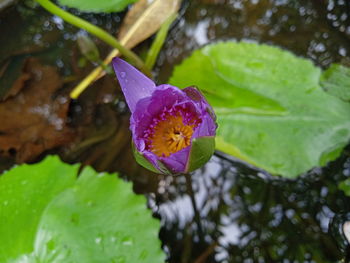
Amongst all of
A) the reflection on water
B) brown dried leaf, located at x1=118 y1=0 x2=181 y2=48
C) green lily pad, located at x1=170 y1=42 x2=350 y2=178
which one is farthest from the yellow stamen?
brown dried leaf, located at x1=118 y1=0 x2=181 y2=48

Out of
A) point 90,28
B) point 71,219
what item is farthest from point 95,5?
point 71,219

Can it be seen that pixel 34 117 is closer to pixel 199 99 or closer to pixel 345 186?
pixel 199 99

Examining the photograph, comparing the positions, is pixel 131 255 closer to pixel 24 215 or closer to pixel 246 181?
pixel 24 215

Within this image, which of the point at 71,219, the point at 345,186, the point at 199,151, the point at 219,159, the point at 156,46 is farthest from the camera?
the point at 156,46

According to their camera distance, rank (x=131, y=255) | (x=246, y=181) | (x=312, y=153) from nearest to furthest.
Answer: (x=131, y=255), (x=312, y=153), (x=246, y=181)

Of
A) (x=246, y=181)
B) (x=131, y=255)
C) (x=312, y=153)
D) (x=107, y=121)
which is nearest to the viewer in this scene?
(x=131, y=255)

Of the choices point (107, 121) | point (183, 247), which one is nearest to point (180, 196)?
point (183, 247)
